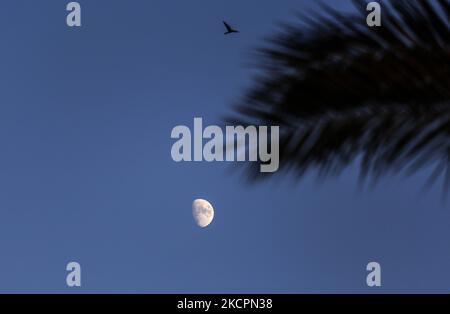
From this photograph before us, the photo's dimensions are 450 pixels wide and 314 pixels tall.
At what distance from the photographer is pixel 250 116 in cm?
245

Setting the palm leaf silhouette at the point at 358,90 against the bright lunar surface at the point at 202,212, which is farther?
the bright lunar surface at the point at 202,212

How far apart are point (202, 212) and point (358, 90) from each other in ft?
32.2

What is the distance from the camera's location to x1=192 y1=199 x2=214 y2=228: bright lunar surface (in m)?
11.9

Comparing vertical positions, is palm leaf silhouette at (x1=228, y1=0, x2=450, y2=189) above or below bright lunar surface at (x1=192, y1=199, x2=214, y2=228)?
below

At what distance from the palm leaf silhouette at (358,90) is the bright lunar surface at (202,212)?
9.21m

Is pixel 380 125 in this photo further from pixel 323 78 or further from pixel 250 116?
pixel 250 116

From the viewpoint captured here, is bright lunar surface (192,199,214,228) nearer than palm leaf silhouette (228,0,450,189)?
No

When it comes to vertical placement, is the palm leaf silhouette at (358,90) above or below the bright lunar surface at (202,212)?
below

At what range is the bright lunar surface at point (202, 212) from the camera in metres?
11.9

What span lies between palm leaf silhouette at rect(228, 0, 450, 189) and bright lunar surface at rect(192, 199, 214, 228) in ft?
30.2

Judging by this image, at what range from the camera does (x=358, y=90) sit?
2.45 meters

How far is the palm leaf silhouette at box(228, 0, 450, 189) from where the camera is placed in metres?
2.36
